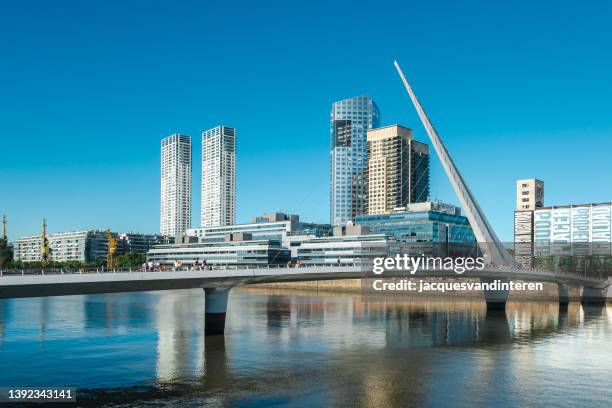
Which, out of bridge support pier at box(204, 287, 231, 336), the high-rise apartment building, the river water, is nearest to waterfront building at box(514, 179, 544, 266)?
the high-rise apartment building

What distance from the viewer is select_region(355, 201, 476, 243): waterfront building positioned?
140750mm

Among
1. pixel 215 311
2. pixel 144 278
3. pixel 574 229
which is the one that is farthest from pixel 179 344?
pixel 574 229

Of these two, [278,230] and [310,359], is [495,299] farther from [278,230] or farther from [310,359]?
[278,230]

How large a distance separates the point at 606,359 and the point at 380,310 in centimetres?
3356

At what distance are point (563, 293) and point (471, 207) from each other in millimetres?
14992

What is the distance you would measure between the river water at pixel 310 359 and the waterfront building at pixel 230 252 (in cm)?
8339

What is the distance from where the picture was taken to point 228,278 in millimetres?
44531

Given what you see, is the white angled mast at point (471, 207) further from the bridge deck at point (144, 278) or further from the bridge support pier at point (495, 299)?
→ the bridge deck at point (144, 278)

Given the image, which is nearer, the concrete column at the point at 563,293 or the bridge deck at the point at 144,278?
the bridge deck at the point at 144,278

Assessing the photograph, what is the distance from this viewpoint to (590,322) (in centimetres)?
5628

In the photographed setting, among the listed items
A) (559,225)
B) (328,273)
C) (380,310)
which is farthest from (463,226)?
(328,273)

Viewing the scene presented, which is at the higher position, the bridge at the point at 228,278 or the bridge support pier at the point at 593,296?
the bridge at the point at 228,278

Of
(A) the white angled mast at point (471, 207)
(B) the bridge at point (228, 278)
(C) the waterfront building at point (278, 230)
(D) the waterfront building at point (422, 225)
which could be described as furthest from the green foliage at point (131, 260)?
(B) the bridge at point (228, 278)

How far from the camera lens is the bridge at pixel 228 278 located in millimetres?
33281
